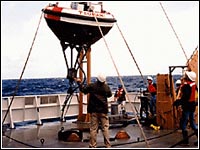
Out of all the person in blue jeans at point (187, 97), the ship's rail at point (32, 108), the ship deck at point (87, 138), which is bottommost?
the ship deck at point (87, 138)

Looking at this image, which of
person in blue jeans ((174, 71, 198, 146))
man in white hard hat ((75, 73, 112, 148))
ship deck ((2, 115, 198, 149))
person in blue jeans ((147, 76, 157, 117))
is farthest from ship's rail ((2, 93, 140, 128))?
person in blue jeans ((174, 71, 198, 146))

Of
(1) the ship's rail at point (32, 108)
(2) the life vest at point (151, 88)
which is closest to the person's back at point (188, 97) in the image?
(2) the life vest at point (151, 88)

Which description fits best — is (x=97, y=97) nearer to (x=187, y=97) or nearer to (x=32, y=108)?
(x=187, y=97)

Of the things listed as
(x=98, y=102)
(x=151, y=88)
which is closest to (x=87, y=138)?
(x=98, y=102)

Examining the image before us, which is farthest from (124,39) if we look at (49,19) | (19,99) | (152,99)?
(19,99)

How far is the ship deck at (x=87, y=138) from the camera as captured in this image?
26.8 feet

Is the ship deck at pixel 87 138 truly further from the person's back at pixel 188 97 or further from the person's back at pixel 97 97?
the person's back at pixel 97 97

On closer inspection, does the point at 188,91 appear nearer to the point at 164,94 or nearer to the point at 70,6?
the point at 164,94

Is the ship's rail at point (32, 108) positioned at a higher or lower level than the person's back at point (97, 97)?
lower

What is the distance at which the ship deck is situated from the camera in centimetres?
818

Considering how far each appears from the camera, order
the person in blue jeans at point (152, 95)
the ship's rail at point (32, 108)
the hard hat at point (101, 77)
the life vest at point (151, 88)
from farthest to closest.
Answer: the life vest at point (151, 88) < the person in blue jeans at point (152, 95) < the ship's rail at point (32, 108) < the hard hat at point (101, 77)

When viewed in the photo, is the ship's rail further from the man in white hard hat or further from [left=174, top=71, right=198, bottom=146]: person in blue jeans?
[left=174, top=71, right=198, bottom=146]: person in blue jeans

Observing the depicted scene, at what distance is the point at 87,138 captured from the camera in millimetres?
9078

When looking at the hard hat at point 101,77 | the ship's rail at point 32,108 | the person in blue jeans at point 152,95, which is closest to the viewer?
the hard hat at point 101,77
